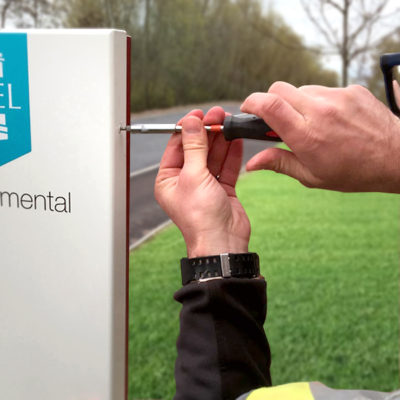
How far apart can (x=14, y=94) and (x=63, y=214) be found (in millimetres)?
226

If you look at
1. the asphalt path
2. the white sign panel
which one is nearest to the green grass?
the asphalt path

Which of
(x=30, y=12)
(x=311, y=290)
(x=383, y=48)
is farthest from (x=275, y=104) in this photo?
(x=383, y=48)

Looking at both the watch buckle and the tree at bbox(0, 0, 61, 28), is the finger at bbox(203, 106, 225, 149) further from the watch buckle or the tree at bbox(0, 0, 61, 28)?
the tree at bbox(0, 0, 61, 28)

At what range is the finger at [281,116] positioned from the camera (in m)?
0.76

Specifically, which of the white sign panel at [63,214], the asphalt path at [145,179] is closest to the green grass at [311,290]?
the asphalt path at [145,179]

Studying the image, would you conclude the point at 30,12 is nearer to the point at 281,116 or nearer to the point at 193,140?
the point at 193,140

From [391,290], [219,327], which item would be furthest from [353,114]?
[391,290]

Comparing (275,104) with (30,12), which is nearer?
(275,104)

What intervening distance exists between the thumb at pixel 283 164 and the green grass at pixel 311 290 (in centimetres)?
202

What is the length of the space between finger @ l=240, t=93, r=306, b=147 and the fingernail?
13cm

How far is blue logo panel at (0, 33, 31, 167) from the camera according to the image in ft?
3.08

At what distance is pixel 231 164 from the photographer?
38.5 inches

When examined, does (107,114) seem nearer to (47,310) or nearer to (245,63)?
(47,310)

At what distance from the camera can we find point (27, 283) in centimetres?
102
